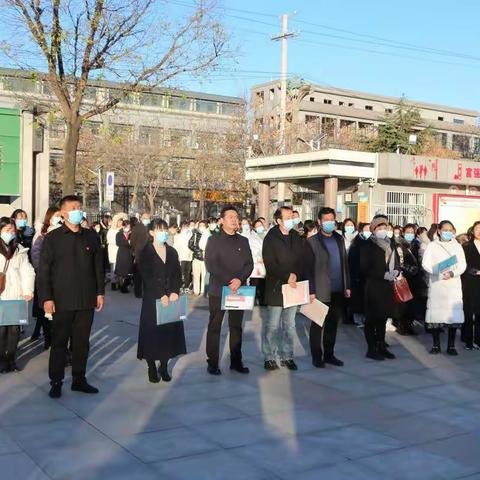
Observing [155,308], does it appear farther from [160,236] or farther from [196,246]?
[196,246]

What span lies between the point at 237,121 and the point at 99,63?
2500 cm

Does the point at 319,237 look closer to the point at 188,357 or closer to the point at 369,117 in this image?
the point at 188,357

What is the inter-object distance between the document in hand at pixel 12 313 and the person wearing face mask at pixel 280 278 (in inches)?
109

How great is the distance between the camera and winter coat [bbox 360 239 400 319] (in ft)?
29.6

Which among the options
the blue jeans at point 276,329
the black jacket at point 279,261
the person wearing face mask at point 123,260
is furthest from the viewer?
the person wearing face mask at point 123,260

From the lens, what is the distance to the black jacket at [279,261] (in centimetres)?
819

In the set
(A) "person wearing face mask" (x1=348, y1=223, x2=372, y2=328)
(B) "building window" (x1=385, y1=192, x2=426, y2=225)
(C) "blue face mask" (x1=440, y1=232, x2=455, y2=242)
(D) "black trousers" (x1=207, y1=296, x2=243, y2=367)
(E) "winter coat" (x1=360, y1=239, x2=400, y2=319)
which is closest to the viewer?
(D) "black trousers" (x1=207, y1=296, x2=243, y2=367)

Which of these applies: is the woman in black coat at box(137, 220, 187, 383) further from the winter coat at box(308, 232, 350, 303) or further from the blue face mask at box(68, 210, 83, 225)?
the winter coat at box(308, 232, 350, 303)

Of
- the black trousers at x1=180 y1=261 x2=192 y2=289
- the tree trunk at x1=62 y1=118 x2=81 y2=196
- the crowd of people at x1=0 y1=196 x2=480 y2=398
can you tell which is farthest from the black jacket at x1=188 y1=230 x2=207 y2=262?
the crowd of people at x1=0 y1=196 x2=480 y2=398

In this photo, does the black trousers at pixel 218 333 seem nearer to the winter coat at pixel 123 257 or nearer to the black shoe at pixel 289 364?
the black shoe at pixel 289 364

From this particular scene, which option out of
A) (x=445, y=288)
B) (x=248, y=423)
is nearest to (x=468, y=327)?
(x=445, y=288)

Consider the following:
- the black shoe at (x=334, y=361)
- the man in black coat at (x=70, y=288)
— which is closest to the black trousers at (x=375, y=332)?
the black shoe at (x=334, y=361)

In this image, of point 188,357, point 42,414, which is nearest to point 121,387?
point 42,414

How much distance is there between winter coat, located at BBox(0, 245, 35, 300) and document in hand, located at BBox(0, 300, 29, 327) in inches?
4.1
